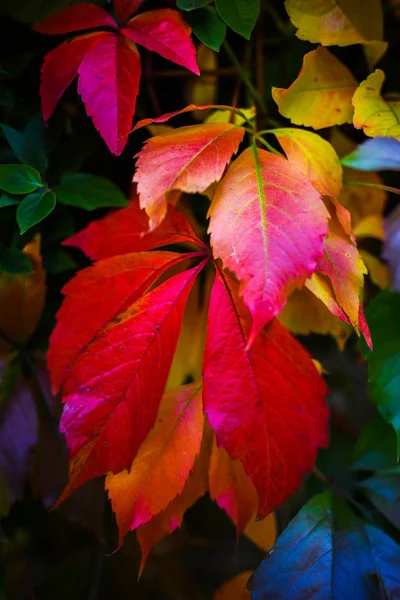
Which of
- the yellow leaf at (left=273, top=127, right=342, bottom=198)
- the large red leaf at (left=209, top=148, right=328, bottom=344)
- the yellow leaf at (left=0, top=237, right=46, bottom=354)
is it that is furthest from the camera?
the yellow leaf at (left=0, top=237, right=46, bottom=354)

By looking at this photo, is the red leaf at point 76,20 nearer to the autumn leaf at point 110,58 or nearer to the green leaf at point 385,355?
the autumn leaf at point 110,58

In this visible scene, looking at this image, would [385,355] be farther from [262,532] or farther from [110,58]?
[110,58]

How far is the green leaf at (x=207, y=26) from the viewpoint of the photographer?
44 cm

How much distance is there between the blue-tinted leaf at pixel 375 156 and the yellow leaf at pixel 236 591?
1.50ft

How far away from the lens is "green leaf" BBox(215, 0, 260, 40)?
1.43 feet

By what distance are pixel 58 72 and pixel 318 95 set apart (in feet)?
0.81

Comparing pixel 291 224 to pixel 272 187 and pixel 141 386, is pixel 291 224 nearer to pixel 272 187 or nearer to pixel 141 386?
pixel 272 187

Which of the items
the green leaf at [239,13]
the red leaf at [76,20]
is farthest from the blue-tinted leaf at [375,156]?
the red leaf at [76,20]

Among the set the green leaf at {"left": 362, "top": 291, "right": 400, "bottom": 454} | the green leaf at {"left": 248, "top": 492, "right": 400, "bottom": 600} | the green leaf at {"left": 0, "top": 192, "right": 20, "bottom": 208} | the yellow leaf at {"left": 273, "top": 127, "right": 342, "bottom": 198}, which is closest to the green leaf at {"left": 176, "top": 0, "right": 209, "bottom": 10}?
the yellow leaf at {"left": 273, "top": 127, "right": 342, "bottom": 198}

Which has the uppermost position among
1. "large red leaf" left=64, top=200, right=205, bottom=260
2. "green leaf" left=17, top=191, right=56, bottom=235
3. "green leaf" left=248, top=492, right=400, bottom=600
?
"green leaf" left=17, top=191, right=56, bottom=235

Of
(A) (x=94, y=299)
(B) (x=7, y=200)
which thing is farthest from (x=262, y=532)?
(B) (x=7, y=200)

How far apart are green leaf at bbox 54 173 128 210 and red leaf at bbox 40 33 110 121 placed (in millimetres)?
74

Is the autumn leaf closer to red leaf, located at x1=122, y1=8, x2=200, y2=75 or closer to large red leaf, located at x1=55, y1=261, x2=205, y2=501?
red leaf, located at x1=122, y1=8, x2=200, y2=75

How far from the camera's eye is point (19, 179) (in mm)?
466
